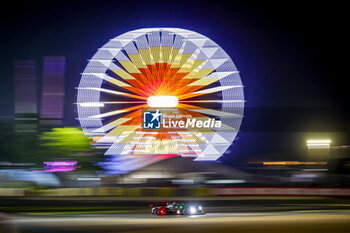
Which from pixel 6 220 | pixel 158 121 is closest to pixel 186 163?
pixel 158 121

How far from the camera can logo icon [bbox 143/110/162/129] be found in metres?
35.9

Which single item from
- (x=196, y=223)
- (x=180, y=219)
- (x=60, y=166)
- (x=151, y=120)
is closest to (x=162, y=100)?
(x=151, y=120)

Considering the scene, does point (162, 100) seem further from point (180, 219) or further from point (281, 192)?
point (180, 219)

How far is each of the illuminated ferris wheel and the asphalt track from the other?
17.1m

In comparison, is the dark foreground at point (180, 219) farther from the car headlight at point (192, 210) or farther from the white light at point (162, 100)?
the white light at point (162, 100)

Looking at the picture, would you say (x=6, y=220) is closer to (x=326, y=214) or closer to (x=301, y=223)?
(x=301, y=223)

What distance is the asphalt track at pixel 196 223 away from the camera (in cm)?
1148

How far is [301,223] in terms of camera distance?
12.8 m

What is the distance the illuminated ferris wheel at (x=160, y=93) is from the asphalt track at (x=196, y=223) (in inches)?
675

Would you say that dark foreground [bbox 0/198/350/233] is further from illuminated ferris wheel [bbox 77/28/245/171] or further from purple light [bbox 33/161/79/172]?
illuminated ferris wheel [bbox 77/28/245/171]

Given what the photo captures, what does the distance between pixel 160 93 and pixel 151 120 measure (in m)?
5.53

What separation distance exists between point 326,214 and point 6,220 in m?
10.8

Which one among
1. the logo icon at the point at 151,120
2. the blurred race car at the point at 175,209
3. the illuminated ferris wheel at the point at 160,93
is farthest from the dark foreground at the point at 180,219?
the logo icon at the point at 151,120

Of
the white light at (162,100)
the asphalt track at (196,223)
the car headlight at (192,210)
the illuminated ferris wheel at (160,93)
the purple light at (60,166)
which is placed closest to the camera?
the asphalt track at (196,223)
